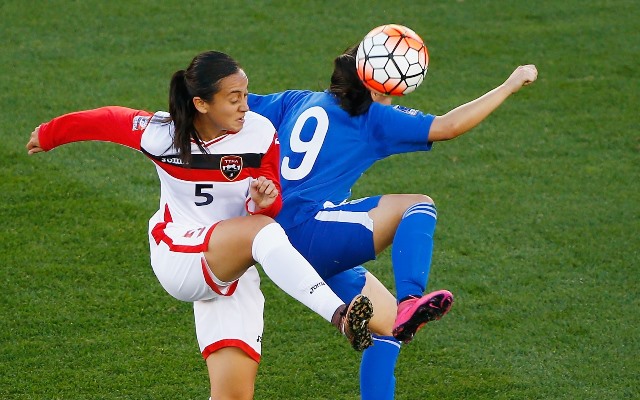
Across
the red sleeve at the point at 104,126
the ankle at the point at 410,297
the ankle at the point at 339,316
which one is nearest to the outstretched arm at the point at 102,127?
the red sleeve at the point at 104,126

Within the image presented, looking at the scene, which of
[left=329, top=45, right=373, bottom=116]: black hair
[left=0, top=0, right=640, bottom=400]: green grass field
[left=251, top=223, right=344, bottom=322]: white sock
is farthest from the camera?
[left=0, top=0, right=640, bottom=400]: green grass field

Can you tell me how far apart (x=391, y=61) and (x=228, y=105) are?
32.7 inches

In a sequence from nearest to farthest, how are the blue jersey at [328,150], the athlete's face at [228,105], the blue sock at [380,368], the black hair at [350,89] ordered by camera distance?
the athlete's face at [228,105], the blue jersey at [328,150], the black hair at [350,89], the blue sock at [380,368]

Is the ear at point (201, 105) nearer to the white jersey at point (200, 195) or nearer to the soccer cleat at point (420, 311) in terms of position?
the white jersey at point (200, 195)

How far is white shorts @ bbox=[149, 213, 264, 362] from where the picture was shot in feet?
15.0

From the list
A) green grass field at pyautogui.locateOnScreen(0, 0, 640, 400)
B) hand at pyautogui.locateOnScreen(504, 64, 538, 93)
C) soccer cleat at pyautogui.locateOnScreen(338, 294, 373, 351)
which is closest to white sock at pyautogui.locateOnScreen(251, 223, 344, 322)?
soccer cleat at pyautogui.locateOnScreen(338, 294, 373, 351)

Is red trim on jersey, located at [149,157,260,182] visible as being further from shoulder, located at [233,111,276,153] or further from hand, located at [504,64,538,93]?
hand, located at [504,64,538,93]

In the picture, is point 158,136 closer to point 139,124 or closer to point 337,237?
point 139,124

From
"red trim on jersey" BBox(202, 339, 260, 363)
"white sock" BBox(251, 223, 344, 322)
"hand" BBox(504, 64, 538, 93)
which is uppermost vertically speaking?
"hand" BBox(504, 64, 538, 93)

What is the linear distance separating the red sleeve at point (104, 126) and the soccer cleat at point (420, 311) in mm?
1384

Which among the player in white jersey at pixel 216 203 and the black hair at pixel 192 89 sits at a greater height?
the black hair at pixel 192 89

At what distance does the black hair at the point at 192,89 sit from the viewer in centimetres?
461

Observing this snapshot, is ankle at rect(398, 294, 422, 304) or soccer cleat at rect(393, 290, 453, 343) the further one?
ankle at rect(398, 294, 422, 304)

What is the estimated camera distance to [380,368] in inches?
208
